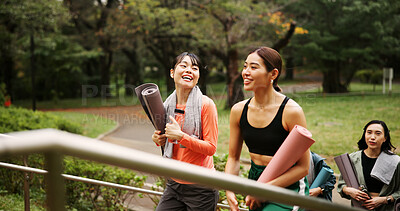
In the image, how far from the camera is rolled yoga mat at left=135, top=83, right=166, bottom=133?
2656 millimetres

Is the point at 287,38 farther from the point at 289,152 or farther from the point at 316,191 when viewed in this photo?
the point at 289,152

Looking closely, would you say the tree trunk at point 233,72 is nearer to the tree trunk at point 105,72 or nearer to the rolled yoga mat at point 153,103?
the rolled yoga mat at point 153,103

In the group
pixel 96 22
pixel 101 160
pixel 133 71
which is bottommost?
pixel 101 160

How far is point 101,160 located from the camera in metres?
0.93

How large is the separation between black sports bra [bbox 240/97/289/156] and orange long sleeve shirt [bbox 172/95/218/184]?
354mm

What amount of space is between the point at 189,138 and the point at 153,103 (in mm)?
353

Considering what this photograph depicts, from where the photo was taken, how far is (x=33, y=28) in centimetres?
1384

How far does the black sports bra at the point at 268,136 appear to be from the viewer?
231 cm

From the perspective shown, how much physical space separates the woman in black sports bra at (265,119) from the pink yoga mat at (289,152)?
81 millimetres

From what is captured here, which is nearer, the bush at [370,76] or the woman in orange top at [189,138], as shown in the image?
the woman in orange top at [189,138]

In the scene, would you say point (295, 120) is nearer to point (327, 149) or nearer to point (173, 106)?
point (173, 106)

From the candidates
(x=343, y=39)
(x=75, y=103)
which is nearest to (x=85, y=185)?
(x=343, y=39)

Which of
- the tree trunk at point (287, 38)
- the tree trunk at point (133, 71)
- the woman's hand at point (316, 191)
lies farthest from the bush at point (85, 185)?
the tree trunk at point (133, 71)

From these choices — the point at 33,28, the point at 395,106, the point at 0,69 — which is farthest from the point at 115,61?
the point at 395,106
